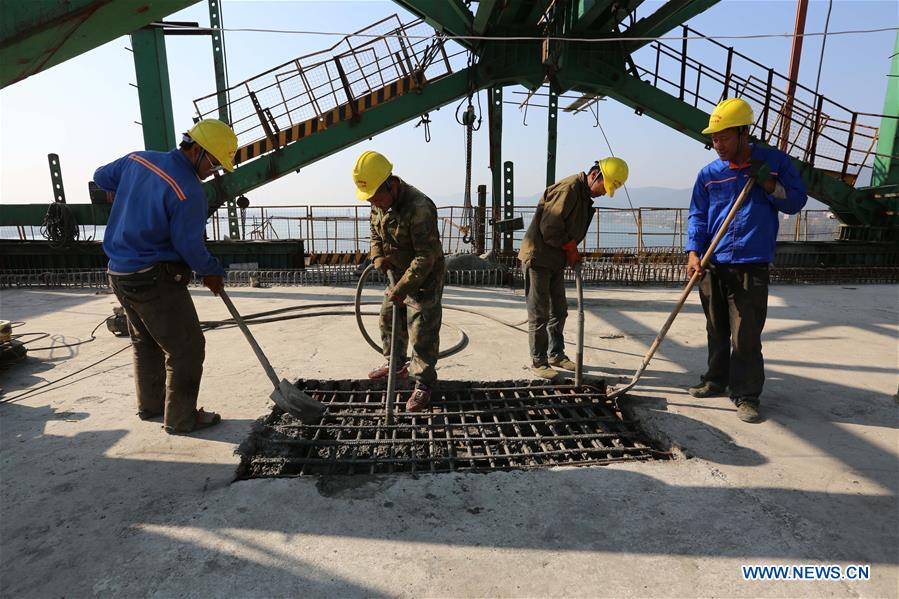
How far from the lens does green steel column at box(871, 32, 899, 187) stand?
1027cm

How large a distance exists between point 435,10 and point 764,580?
921 cm

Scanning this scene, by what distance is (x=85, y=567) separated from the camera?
203 cm

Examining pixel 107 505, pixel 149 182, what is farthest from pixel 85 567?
pixel 149 182

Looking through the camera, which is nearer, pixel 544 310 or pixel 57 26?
pixel 57 26

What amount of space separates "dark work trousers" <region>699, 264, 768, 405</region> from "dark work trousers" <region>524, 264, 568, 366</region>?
1.30m

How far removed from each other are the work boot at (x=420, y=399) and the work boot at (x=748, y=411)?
2.39 meters

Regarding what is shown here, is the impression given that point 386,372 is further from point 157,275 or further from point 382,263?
point 157,275

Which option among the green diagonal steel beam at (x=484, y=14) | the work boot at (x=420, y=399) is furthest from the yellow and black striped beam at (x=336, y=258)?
the work boot at (x=420, y=399)

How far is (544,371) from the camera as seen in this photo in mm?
4355

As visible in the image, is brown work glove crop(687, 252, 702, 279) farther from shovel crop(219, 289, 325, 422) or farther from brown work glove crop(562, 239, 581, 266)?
shovel crop(219, 289, 325, 422)

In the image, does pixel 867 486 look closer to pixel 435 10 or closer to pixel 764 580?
pixel 764 580

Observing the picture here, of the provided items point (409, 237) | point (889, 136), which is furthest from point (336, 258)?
point (889, 136)

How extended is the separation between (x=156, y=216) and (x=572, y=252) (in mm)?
3285

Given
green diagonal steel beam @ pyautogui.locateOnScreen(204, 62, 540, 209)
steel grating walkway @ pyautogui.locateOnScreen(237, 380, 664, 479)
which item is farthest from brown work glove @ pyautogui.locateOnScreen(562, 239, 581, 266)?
green diagonal steel beam @ pyautogui.locateOnScreen(204, 62, 540, 209)
